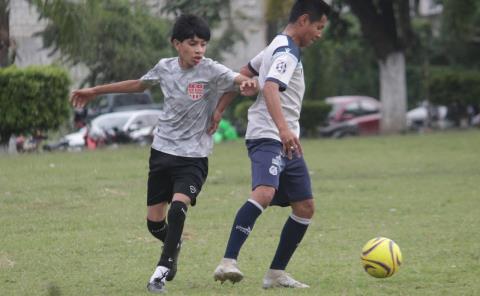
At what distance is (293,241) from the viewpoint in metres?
7.02

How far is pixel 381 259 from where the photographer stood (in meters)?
6.72

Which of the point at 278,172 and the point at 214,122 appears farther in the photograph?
the point at 214,122

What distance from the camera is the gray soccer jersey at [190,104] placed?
6949 mm

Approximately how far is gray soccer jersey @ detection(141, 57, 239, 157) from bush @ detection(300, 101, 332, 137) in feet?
76.7

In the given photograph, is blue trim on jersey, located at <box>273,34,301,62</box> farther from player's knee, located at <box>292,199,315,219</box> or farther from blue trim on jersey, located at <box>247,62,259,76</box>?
player's knee, located at <box>292,199,315,219</box>

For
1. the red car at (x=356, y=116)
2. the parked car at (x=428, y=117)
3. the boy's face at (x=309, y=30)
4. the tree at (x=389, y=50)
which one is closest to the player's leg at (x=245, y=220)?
the boy's face at (x=309, y=30)

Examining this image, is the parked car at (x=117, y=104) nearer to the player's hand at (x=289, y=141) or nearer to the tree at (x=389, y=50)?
the tree at (x=389, y=50)

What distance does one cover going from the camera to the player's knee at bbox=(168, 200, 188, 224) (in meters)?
6.75

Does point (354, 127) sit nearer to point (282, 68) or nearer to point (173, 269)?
point (173, 269)

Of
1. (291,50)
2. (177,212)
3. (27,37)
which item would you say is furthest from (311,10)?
(27,37)

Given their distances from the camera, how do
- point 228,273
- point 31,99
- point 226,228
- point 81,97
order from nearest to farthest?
1. point 228,273
2. point 81,97
3. point 226,228
4. point 31,99

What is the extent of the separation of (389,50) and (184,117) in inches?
964

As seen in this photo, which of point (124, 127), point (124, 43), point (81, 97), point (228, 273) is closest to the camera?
point (228, 273)

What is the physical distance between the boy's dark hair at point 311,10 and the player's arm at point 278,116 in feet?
1.89
